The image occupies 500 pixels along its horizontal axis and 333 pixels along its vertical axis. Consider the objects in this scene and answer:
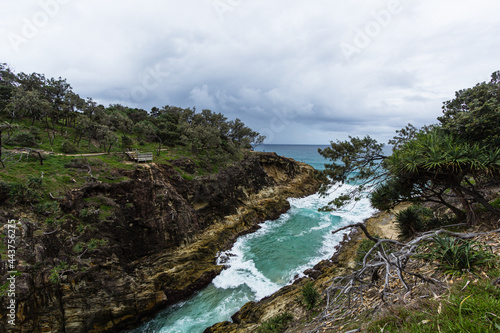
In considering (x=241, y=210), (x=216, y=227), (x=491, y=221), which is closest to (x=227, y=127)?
(x=241, y=210)

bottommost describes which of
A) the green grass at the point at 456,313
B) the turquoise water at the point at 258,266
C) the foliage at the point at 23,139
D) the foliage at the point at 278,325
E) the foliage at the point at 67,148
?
the turquoise water at the point at 258,266

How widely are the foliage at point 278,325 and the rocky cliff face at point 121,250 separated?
8410mm

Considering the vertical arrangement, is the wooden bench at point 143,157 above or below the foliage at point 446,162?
above

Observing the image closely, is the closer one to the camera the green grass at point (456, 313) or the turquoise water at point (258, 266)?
the green grass at point (456, 313)

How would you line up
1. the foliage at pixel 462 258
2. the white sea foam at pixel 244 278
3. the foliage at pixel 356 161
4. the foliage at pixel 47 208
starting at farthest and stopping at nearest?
1. the white sea foam at pixel 244 278
2. the foliage at pixel 47 208
3. the foliage at pixel 356 161
4. the foliage at pixel 462 258

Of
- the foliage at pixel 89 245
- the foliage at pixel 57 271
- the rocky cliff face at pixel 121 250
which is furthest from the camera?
the foliage at pixel 89 245

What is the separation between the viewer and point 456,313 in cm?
284

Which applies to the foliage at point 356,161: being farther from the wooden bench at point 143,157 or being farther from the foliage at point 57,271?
the wooden bench at point 143,157

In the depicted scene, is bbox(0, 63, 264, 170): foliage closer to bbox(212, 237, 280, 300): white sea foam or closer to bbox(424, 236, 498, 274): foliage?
bbox(212, 237, 280, 300): white sea foam

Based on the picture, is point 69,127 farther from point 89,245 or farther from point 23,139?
point 89,245

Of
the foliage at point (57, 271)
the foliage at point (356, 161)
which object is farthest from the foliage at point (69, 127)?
the foliage at point (356, 161)

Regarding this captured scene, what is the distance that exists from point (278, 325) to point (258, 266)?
9.35 metres

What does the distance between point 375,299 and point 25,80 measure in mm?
44725

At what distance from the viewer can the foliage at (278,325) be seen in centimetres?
768
